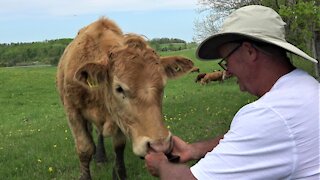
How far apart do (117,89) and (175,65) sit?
896 millimetres

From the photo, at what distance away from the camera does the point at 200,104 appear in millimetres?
15188

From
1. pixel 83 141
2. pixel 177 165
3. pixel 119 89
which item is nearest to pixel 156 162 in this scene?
pixel 177 165

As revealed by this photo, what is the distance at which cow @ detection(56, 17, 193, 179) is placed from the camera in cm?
499

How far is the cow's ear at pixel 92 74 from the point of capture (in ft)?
18.5

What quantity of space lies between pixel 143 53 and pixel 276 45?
290 cm

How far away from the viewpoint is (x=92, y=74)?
5719 mm

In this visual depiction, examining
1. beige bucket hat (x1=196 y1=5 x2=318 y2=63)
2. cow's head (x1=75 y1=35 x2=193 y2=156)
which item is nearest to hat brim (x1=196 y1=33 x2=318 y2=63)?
beige bucket hat (x1=196 y1=5 x2=318 y2=63)

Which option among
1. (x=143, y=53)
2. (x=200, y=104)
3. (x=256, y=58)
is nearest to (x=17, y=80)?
(x=200, y=104)

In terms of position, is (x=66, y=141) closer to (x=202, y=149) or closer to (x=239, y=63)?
(x=202, y=149)

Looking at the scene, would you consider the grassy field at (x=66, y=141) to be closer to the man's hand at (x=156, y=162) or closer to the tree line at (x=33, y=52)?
the man's hand at (x=156, y=162)

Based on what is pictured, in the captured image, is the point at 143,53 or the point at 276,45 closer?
the point at 276,45

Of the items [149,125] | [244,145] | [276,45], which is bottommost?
[149,125]

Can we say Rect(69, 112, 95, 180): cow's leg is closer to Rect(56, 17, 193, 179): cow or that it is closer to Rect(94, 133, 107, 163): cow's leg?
Rect(56, 17, 193, 179): cow

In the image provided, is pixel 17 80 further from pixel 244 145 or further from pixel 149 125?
pixel 244 145
